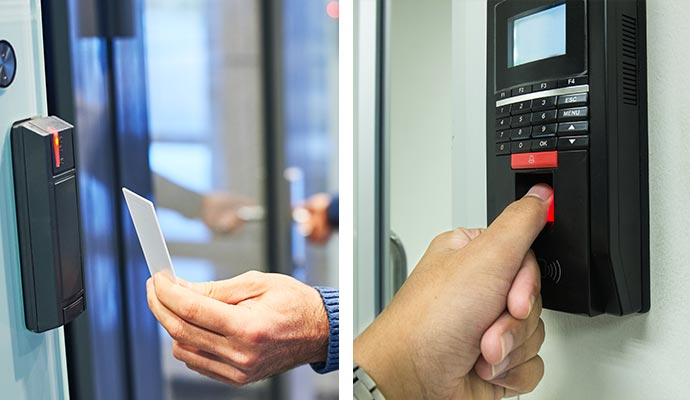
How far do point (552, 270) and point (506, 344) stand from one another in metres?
0.04

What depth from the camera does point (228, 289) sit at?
0.64 metres

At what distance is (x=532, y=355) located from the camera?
29 centimetres

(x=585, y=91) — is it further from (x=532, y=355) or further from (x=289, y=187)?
(x=289, y=187)

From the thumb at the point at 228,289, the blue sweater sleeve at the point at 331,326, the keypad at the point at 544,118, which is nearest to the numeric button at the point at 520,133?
the keypad at the point at 544,118

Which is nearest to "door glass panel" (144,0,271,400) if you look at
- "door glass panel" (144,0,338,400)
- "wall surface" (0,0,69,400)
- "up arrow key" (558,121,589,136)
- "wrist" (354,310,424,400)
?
"door glass panel" (144,0,338,400)

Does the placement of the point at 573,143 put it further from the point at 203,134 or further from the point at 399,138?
the point at 203,134

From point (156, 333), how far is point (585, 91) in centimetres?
61

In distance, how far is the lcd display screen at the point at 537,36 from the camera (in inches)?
10.8

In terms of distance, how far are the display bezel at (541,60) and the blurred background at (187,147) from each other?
13.8 inches

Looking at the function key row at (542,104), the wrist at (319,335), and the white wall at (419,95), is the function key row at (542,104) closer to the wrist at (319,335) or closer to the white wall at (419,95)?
the white wall at (419,95)

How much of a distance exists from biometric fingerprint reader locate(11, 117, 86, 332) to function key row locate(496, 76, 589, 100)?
458 millimetres

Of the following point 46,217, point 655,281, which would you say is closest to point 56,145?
point 46,217

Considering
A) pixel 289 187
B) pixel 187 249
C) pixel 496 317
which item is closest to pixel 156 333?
pixel 187 249

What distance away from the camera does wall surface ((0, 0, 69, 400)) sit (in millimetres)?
564
